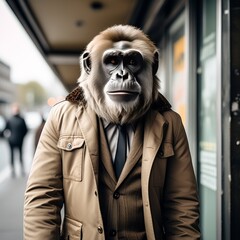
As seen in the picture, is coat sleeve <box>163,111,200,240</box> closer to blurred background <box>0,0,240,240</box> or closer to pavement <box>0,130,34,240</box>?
blurred background <box>0,0,240,240</box>

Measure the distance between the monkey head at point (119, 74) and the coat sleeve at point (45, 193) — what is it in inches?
10.9

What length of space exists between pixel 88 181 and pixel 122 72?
0.55 m

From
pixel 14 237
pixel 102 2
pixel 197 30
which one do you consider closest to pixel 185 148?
pixel 197 30

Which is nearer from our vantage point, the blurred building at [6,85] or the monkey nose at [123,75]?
the monkey nose at [123,75]

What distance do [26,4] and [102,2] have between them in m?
1.21

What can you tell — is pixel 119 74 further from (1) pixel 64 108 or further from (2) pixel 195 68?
(2) pixel 195 68

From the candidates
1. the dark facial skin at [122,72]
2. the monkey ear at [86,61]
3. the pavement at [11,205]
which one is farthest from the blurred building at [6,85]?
the dark facial skin at [122,72]

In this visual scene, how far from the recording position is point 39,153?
181 centimetres

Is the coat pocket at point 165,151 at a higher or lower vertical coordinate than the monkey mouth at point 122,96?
lower

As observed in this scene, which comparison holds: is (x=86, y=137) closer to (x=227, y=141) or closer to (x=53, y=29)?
(x=227, y=141)

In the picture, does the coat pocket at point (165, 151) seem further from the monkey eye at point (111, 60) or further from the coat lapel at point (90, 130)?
the monkey eye at point (111, 60)

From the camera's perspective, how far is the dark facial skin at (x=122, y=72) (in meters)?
1.74

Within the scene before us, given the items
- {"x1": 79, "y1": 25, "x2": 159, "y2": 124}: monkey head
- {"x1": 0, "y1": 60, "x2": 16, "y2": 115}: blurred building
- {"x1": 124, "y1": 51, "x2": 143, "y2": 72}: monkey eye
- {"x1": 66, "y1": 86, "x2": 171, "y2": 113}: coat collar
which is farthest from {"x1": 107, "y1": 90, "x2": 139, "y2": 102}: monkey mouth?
{"x1": 0, "y1": 60, "x2": 16, "y2": 115}: blurred building

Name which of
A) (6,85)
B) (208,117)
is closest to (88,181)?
(208,117)
